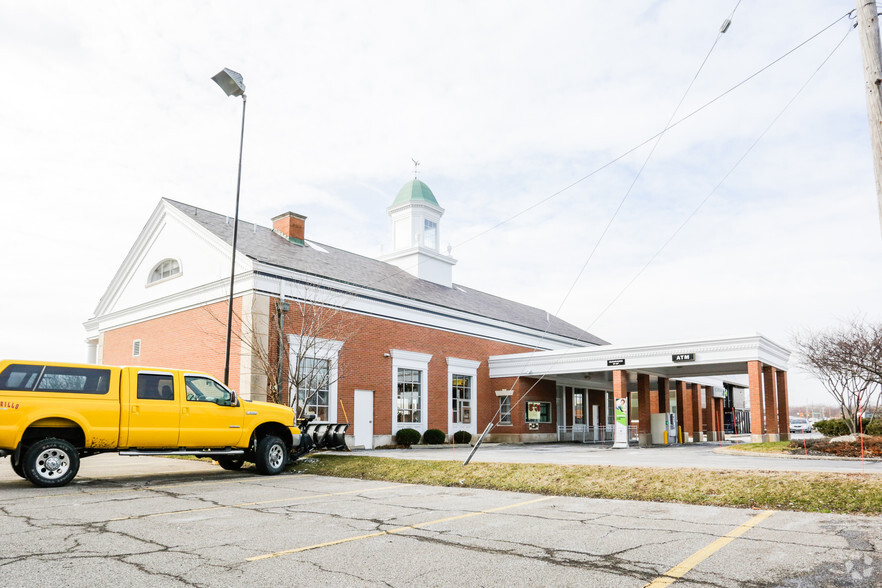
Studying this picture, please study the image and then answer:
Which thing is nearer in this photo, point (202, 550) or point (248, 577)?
point (248, 577)

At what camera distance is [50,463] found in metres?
11.1

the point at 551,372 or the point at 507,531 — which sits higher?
the point at 551,372

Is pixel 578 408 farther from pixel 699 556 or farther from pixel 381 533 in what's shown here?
pixel 699 556

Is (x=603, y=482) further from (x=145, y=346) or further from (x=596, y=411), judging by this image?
(x=596, y=411)

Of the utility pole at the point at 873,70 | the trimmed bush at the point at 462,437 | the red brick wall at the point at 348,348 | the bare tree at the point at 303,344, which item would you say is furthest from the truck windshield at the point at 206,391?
the trimmed bush at the point at 462,437

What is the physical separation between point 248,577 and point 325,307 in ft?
61.7

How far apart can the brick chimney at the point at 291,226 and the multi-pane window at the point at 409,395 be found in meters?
7.34

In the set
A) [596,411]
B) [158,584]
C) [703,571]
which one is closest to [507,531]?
[703,571]

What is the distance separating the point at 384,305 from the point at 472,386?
732cm

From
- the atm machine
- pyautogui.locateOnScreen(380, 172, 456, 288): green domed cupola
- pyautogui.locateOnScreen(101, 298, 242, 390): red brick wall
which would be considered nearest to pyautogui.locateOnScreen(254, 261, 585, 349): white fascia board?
pyautogui.locateOnScreen(101, 298, 242, 390): red brick wall

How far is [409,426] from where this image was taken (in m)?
27.4

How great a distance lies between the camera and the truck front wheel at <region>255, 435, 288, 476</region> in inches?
536

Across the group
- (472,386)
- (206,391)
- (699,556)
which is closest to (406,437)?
(472,386)

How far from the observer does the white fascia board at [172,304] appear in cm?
2253
